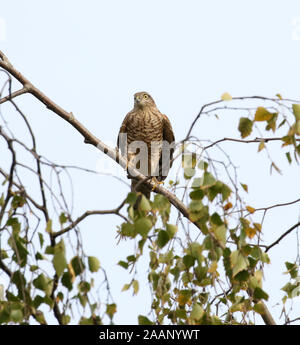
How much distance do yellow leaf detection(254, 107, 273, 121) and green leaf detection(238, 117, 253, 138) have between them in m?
0.05

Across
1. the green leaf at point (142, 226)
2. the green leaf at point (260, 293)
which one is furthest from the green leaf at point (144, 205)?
the green leaf at point (260, 293)

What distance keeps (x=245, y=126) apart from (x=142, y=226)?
643mm

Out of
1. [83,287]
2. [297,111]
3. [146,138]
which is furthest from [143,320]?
[146,138]

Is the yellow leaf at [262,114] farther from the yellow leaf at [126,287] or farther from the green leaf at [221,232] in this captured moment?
the yellow leaf at [126,287]

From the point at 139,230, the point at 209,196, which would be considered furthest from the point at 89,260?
the point at 209,196

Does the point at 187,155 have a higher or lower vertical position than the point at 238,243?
higher

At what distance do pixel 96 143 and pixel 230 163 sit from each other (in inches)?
64.5

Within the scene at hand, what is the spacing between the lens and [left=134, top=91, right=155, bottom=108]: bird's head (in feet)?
21.6

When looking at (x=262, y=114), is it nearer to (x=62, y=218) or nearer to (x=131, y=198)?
(x=131, y=198)

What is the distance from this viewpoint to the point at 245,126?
2346 millimetres

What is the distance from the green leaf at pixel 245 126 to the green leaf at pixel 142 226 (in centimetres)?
60

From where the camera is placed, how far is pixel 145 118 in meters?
6.52
